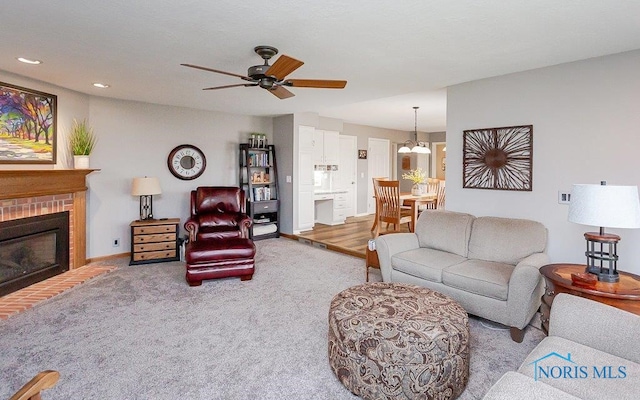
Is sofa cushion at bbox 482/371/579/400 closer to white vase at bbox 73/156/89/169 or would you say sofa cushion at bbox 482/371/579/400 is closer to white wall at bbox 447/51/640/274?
white wall at bbox 447/51/640/274

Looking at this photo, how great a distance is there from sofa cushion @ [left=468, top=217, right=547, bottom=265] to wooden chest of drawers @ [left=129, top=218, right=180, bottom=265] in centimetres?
396

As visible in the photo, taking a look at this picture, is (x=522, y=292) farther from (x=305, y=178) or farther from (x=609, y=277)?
(x=305, y=178)

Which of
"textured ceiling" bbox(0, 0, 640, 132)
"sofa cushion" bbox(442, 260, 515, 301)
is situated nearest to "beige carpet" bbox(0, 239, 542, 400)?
"sofa cushion" bbox(442, 260, 515, 301)

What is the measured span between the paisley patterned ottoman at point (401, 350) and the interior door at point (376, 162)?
6.81 m

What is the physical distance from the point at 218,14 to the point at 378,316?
2.21 m

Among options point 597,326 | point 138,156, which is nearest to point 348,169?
point 138,156

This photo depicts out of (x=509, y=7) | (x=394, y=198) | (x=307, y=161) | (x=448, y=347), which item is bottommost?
(x=448, y=347)

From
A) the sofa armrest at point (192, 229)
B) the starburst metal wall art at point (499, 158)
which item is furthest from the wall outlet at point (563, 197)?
the sofa armrest at point (192, 229)

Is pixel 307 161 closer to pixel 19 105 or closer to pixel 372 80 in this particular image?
pixel 372 80

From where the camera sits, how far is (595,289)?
81.1 inches

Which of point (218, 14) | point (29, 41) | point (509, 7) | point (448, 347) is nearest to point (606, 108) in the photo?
point (509, 7)

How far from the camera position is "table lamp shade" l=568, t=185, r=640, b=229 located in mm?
1988

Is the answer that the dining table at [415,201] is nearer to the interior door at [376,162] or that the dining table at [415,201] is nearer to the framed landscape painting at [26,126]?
the interior door at [376,162]

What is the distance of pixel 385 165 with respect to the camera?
924 centimetres
